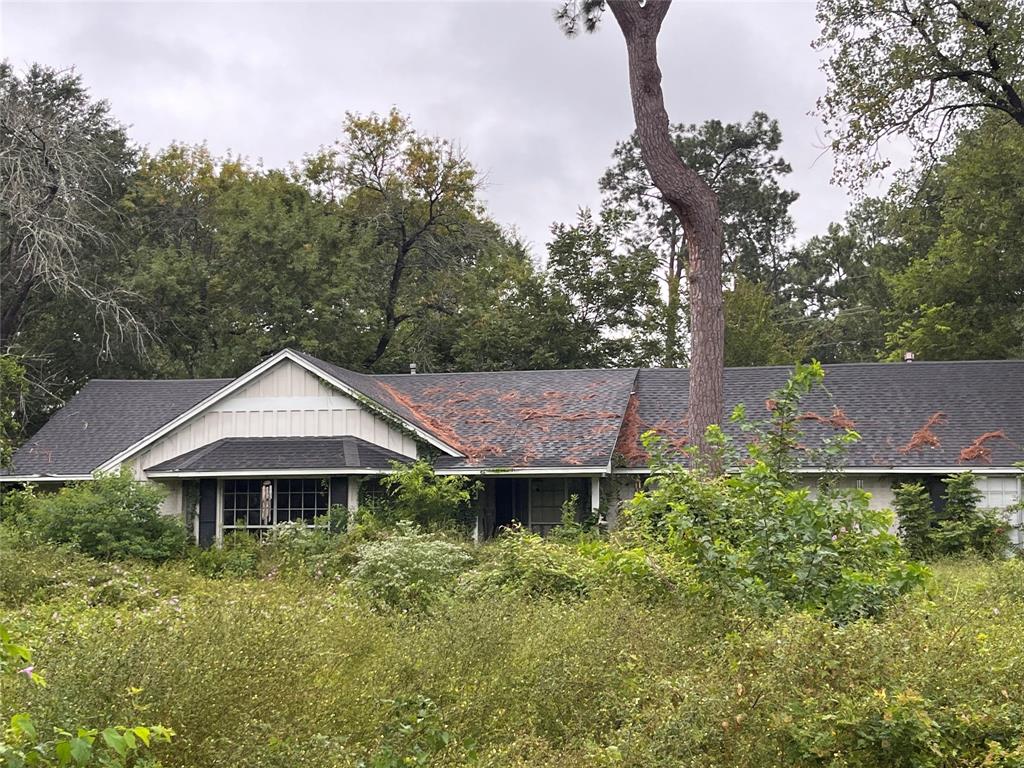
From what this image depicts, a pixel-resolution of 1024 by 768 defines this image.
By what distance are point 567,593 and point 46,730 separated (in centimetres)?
600

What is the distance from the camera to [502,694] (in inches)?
247

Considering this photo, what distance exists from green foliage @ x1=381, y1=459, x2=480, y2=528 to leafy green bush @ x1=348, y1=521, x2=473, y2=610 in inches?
183

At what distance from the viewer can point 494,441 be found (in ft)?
68.5

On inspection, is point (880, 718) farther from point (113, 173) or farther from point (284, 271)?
point (113, 173)

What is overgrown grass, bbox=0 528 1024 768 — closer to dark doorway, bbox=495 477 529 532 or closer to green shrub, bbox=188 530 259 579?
green shrub, bbox=188 530 259 579

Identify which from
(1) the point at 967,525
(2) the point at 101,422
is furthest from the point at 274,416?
(1) the point at 967,525

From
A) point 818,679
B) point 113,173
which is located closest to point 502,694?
point 818,679

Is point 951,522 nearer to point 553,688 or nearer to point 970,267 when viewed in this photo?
point 970,267

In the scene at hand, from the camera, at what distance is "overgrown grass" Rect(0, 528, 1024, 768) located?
16.4 ft

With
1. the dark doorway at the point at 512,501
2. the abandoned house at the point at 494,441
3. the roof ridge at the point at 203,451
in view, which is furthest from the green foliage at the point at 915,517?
the roof ridge at the point at 203,451

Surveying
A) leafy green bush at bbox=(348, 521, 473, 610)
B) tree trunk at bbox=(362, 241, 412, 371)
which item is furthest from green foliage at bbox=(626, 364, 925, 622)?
tree trunk at bbox=(362, 241, 412, 371)

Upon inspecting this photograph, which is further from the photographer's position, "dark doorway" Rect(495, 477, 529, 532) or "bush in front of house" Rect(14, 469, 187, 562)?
"dark doorway" Rect(495, 477, 529, 532)

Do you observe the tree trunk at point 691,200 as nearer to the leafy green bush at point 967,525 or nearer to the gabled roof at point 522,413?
the gabled roof at point 522,413

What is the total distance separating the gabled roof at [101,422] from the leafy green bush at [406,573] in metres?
10.9
